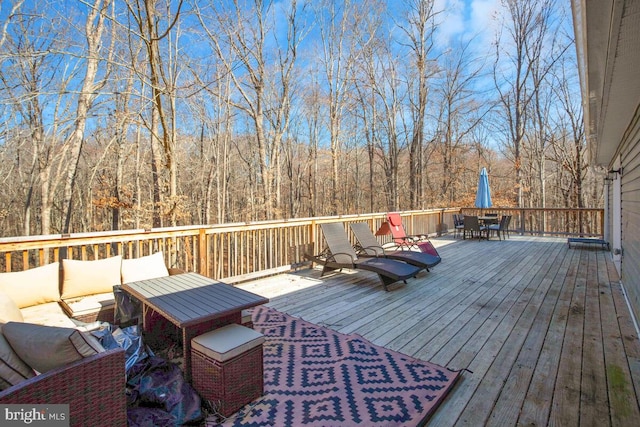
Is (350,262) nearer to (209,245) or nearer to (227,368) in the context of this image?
(209,245)

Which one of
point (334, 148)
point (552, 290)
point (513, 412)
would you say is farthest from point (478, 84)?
point (513, 412)

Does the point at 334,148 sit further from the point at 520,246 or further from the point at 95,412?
the point at 95,412

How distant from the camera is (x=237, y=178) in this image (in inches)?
845

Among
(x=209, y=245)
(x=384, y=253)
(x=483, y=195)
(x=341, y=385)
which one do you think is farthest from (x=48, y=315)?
(x=483, y=195)

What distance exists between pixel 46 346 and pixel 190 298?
109 cm

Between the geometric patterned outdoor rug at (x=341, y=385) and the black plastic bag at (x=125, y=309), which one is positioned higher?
the black plastic bag at (x=125, y=309)

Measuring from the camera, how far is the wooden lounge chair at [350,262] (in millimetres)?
4598

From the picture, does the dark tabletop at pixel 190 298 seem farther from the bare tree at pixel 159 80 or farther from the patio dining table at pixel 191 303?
the bare tree at pixel 159 80

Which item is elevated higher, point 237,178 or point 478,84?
point 478,84

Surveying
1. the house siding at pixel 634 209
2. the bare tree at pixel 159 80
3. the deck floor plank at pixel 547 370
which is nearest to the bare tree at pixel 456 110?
the house siding at pixel 634 209

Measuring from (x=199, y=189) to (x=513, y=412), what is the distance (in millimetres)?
19713

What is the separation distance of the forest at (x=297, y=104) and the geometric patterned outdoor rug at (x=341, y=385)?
4.85 metres

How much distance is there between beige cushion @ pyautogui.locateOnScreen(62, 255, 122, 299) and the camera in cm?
308

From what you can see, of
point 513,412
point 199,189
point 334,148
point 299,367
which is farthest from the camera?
point 199,189
